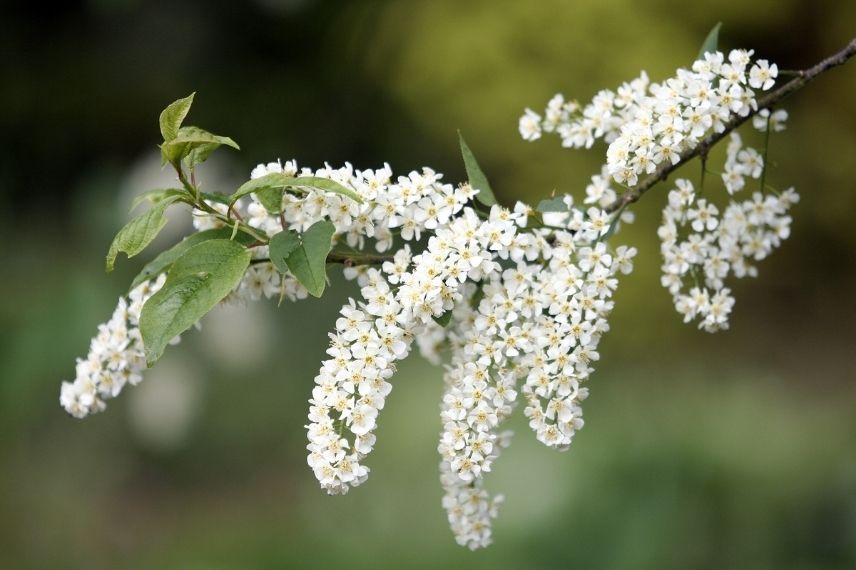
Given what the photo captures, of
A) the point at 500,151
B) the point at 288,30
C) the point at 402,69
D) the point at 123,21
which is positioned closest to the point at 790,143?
the point at 500,151

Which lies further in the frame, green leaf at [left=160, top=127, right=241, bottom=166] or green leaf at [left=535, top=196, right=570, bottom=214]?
green leaf at [left=535, top=196, right=570, bottom=214]

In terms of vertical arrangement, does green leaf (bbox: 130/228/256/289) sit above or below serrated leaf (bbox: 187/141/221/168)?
below

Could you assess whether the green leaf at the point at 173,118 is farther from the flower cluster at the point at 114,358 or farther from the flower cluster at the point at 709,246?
the flower cluster at the point at 709,246

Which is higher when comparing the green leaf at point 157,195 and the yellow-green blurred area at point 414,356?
the yellow-green blurred area at point 414,356

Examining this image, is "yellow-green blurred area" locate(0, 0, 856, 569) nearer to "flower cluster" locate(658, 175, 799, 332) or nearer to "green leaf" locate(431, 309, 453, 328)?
"flower cluster" locate(658, 175, 799, 332)

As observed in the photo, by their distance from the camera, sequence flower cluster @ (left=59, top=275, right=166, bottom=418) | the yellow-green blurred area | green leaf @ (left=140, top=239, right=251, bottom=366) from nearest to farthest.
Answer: green leaf @ (left=140, top=239, right=251, bottom=366) → flower cluster @ (left=59, top=275, right=166, bottom=418) → the yellow-green blurred area

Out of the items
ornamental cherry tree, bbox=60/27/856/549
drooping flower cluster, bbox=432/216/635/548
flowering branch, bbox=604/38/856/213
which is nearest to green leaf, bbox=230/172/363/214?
ornamental cherry tree, bbox=60/27/856/549

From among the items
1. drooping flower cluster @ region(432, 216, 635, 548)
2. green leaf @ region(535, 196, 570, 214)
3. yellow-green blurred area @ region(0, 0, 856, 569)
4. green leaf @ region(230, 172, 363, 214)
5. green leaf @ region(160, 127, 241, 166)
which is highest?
yellow-green blurred area @ region(0, 0, 856, 569)

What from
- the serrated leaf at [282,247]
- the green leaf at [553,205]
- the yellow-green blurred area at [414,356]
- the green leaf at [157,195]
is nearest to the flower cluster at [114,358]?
the green leaf at [157,195]
